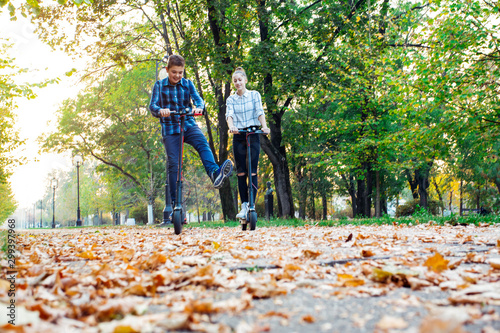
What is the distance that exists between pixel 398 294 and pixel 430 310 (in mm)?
297

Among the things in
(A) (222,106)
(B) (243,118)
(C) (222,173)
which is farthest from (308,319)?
(A) (222,106)

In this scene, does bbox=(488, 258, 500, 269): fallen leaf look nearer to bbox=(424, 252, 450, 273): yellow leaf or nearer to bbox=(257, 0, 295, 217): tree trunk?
bbox=(424, 252, 450, 273): yellow leaf

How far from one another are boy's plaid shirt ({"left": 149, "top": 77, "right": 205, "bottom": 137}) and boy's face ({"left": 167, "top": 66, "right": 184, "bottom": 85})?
0.10 meters

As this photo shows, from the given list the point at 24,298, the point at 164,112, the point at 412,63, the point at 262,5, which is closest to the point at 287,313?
the point at 24,298

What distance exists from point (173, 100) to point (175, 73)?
447 millimetres

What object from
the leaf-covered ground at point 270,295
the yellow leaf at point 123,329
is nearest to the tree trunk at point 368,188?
the leaf-covered ground at point 270,295

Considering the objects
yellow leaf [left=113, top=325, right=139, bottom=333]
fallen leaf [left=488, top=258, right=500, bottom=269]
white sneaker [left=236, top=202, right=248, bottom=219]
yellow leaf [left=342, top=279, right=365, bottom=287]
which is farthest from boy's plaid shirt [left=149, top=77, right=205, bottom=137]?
yellow leaf [left=113, top=325, right=139, bottom=333]

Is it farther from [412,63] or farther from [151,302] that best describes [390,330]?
[412,63]

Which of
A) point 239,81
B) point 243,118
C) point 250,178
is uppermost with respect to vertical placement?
point 239,81

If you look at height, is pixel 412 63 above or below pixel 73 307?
above

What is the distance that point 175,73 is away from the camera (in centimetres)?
603

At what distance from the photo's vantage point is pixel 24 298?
183 cm

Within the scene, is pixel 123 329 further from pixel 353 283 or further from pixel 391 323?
pixel 353 283

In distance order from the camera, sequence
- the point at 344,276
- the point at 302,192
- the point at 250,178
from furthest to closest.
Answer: the point at 302,192 → the point at 250,178 → the point at 344,276
